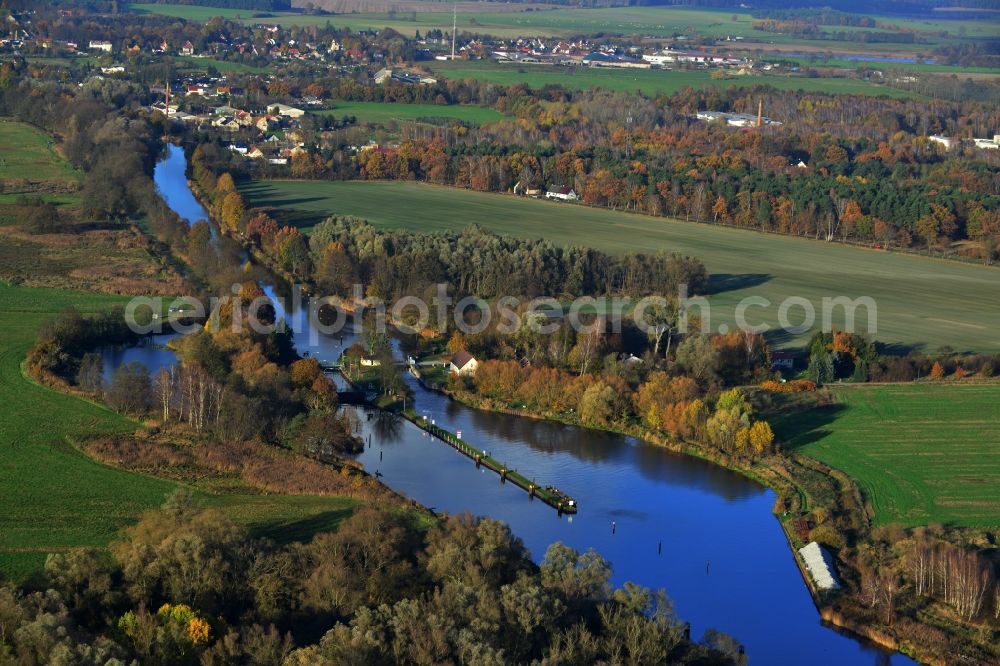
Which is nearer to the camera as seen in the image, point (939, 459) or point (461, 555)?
point (461, 555)

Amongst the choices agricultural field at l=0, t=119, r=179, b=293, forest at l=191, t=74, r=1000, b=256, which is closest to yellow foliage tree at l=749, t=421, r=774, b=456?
agricultural field at l=0, t=119, r=179, b=293

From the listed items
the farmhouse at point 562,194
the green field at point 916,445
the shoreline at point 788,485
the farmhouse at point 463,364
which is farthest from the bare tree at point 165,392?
the farmhouse at point 562,194

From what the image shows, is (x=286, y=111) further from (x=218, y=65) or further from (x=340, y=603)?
(x=340, y=603)

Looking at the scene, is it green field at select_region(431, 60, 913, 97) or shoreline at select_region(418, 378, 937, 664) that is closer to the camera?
shoreline at select_region(418, 378, 937, 664)

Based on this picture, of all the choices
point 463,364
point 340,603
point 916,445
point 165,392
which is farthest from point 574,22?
point 340,603

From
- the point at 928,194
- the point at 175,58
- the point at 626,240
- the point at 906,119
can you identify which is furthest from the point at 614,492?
the point at 175,58

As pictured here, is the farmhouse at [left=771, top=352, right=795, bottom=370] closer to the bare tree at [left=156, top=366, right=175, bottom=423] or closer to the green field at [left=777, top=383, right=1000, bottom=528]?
the green field at [left=777, top=383, right=1000, bottom=528]

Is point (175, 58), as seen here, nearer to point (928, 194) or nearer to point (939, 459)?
point (928, 194)
